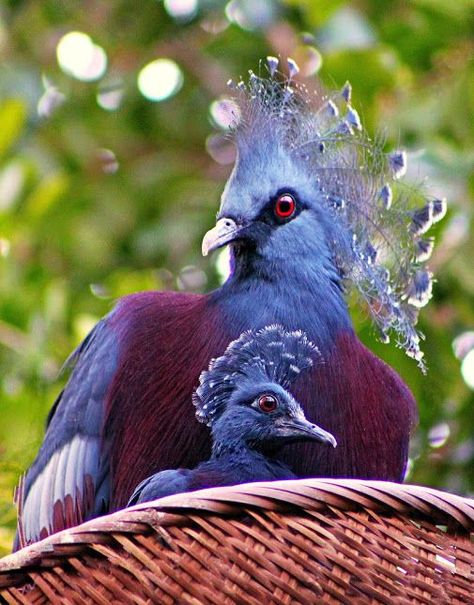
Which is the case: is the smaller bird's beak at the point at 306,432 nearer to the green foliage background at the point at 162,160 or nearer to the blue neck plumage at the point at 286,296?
the blue neck plumage at the point at 286,296

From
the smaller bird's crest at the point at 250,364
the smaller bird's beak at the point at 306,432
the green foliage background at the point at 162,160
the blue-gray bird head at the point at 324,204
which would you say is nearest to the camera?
the smaller bird's beak at the point at 306,432

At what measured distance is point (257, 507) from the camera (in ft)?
7.16

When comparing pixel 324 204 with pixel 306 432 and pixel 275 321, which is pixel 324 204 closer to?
pixel 275 321

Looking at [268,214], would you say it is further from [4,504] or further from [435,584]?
[435,584]

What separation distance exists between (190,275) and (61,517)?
8.87 ft

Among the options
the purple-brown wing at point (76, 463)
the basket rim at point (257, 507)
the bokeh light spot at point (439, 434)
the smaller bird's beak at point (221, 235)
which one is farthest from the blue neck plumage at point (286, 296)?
the bokeh light spot at point (439, 434)

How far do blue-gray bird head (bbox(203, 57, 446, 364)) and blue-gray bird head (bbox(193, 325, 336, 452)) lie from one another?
32 centimetres

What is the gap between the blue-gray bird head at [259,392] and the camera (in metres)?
3.04

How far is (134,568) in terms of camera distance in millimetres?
2148

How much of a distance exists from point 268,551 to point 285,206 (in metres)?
1.49

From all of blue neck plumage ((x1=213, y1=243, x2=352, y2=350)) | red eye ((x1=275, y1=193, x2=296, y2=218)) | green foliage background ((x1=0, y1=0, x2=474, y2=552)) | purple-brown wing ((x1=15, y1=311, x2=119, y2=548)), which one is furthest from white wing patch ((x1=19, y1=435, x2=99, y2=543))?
red eye ((x1=275, y1=193, x2=296, y2=218))

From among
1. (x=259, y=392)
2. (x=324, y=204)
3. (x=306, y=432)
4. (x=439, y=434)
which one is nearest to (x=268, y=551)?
(x=306, y=432)

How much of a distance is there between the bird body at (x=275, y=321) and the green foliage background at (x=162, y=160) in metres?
0.27

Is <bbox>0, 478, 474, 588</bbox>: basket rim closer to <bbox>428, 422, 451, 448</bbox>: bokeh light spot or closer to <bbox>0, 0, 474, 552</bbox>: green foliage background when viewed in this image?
<bbox>0, 0, 474, 552</bbox>: green foliage background
